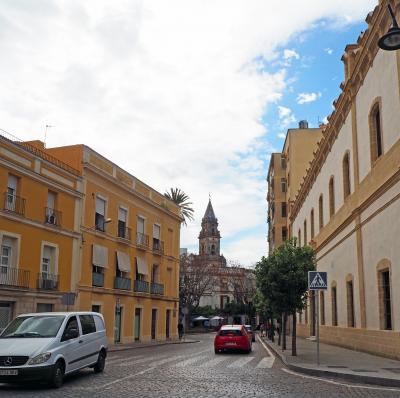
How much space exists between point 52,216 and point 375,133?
1652cm

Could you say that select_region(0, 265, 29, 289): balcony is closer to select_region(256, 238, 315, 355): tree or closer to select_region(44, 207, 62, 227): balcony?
select_region(44, 207, 62, 227): balcony

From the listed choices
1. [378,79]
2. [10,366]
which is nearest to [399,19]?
[378,79]

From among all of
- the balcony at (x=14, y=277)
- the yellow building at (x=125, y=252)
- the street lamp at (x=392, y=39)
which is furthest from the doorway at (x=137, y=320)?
the street lamp at (x=392, y=39)

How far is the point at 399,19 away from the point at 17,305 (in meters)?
19.6

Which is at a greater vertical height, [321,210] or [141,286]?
[321,210]

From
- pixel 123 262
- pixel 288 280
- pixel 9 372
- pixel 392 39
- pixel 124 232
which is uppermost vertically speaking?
pixel 392 39

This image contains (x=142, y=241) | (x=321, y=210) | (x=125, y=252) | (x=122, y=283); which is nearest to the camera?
(x=122, y=283)

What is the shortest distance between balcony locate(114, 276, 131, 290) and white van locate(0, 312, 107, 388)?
18581mm

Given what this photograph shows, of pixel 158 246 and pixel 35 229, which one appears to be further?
pixel 158 246

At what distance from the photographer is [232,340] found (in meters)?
24.0

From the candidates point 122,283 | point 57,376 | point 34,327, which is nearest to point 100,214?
point 122,283

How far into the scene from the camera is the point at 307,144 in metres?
57.2

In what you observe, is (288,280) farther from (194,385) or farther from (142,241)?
(142,241)

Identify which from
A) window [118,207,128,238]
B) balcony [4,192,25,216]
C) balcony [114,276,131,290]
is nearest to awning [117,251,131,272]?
balcony [114,276,131,290]
